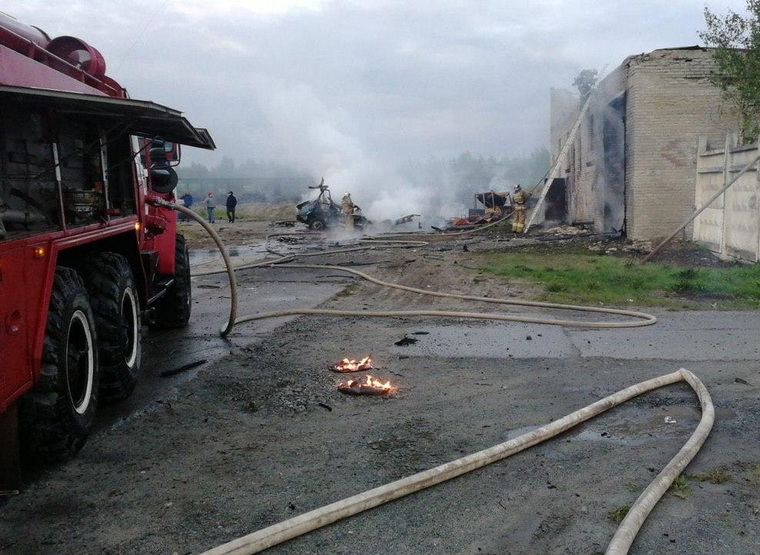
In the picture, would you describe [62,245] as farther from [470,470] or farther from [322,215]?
[322,215]

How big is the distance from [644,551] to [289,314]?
5.91 metres

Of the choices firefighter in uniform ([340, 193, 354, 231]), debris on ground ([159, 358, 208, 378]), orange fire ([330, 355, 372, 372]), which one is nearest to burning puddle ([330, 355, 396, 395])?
orange fire ([330, 355, 372, 372])

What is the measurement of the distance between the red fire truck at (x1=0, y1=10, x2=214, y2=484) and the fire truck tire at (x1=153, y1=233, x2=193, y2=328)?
156 centimetres

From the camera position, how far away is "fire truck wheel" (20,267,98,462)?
12.1ft

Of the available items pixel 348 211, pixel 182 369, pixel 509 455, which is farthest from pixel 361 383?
pixel 348 211

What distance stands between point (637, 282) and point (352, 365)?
6.09 m

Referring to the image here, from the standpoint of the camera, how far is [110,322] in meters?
4.89

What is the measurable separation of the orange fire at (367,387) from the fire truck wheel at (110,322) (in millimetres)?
1689

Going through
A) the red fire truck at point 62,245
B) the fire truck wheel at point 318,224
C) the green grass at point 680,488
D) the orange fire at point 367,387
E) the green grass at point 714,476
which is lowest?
the green grass at point 714,476

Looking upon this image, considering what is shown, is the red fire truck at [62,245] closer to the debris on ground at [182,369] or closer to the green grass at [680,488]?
the debris on ground at [182,369]

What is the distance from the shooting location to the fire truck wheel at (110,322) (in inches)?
192

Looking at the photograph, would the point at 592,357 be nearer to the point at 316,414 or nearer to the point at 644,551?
the point at 316,414

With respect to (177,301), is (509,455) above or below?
below

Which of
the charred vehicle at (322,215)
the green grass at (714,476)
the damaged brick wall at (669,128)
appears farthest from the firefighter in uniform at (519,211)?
the green grass at (714,476)
